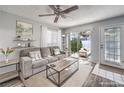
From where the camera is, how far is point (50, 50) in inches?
165

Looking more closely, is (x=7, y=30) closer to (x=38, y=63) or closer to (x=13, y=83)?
(x=38, y=63)

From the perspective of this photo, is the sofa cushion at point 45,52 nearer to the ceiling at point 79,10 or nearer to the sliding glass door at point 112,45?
the ceiling at point 79,10

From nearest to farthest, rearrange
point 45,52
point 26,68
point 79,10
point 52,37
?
point 26,68 → point 79,10 → point 45,52 → point 52,37

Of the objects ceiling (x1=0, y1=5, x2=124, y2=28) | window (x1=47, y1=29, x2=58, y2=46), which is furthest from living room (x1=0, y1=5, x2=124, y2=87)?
window (x1=47, y1=29, x2=58, y2=46)

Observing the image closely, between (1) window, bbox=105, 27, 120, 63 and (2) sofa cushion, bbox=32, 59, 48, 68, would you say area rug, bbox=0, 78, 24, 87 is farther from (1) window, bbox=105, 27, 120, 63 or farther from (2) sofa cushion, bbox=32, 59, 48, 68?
(1) window, bbox=105, 27, 120, 63

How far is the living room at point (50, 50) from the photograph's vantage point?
7.63 ft

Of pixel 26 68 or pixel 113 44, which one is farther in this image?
pixel 113 44

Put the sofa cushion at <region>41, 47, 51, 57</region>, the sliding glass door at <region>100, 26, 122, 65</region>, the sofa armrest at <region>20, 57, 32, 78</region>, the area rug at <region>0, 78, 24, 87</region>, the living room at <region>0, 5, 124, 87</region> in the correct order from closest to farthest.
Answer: the area rug at <region>0, 78, 24, 87</region>, the living room at <region>0, 5, 124, 87</region>, the sofa armrest at <region>20, 57, 32, 78</region>, the sliding glass door at <region>100, 26, 122, 65</region>, the sofa cushion at <region>41, 47, 51, 57</region>

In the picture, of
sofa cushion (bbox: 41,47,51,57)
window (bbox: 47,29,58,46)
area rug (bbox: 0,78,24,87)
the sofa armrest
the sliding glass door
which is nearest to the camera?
area rug (bbox: 0,78,24,87)

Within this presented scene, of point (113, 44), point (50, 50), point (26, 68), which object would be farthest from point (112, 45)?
point (26, 68)

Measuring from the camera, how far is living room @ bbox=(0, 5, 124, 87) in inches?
91.6

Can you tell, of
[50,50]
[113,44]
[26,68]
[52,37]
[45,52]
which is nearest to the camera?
[26,68]

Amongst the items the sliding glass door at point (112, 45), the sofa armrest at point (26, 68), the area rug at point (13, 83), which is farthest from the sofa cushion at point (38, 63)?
the sliding glass door at point (112, 45)
